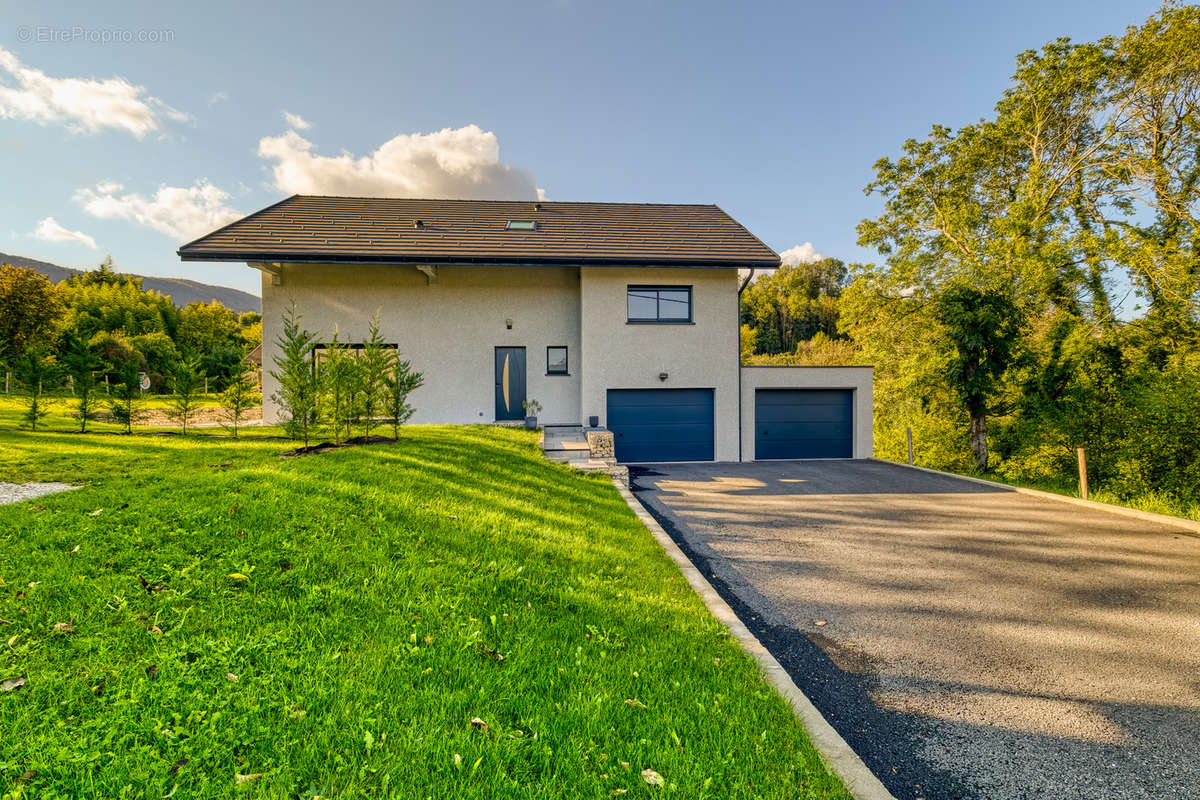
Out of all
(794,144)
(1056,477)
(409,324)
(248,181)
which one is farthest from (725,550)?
(248,181)

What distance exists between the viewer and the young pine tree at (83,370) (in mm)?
7684

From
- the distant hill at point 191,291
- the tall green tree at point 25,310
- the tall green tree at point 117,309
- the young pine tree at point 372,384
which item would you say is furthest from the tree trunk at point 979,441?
the distant hill at point 191,291

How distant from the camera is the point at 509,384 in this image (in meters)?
13.2

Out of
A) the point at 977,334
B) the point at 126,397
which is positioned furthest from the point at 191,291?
the point at 977,334

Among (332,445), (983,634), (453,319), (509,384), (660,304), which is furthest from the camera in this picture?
(660,304)

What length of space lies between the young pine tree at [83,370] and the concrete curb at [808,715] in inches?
402

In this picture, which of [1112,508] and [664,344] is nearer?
[1112,508]

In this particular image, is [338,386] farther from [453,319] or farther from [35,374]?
[453,319]

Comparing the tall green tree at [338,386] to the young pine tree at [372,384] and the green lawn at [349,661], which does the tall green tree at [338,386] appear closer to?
the young pine tree at [372,384]

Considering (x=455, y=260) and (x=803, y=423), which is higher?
(x=455, y=260)

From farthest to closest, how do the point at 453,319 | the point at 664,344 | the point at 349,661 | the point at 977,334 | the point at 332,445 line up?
the point at 453,319 < the point at 664,344 < the point at 977,334 < the point at 332,445 < the point at 349,661

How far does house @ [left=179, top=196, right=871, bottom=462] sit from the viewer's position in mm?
12633

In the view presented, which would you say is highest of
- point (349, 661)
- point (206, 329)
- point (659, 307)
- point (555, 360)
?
point (206, 329)

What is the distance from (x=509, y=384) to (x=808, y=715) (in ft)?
37.7
